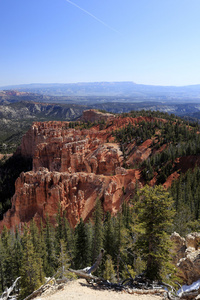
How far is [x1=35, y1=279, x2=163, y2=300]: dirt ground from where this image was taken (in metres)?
8.85

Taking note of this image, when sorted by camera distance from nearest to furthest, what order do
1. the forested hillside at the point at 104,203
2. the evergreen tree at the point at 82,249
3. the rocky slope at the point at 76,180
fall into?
1. the forested hillside at the point at 104,203
2. the evergreen tree at the point at 82,249
3. the rocky slope at the point at 76,180

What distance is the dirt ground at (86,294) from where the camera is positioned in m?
8.85

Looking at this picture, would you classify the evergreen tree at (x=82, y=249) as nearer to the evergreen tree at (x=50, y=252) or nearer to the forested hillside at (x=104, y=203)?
the forested hillside at (x=104, y=203)

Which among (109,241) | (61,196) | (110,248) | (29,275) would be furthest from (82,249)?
(61,196)

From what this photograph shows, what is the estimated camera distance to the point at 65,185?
43219mm

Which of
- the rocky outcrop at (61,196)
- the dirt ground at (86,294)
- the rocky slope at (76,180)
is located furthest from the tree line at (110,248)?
the rocky slope at (76,180)

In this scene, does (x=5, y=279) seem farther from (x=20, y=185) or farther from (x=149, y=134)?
(x=149, y=134)

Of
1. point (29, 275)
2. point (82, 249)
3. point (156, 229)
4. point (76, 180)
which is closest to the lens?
point (156, 229)

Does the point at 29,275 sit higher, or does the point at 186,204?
the point at 186,204

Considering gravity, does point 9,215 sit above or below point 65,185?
below

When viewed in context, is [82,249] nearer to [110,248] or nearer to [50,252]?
[110,248]

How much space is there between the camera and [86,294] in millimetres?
9133

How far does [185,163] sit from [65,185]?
31.1m

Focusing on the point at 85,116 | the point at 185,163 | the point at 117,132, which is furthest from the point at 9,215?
the point at 85,116
